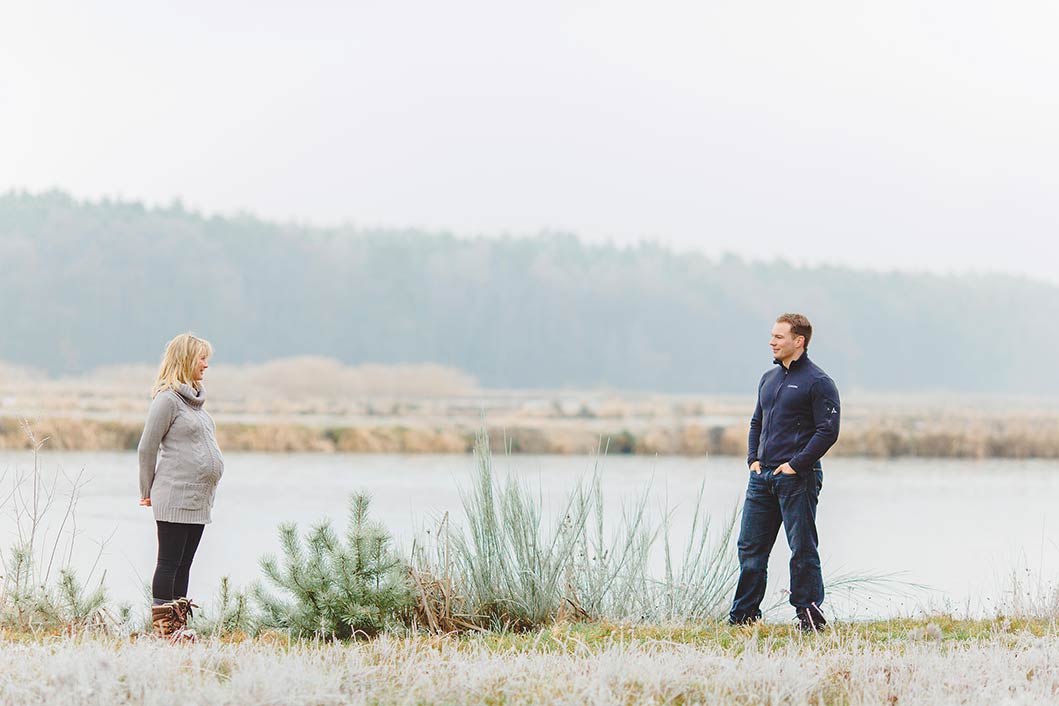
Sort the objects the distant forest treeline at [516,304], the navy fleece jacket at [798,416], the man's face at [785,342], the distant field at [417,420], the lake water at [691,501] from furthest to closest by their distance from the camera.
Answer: the distant forest treeline at [516,304] < the distant field at [417,420] < the lake water at [691,501] < the man's face at [785,342] < the navy fleece jacket at [798,416]

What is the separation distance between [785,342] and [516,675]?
2335 mm

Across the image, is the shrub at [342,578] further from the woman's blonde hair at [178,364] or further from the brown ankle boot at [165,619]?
the woman's blonde hair at [178,364]

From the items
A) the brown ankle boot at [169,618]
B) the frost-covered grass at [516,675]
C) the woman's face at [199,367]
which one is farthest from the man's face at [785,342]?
the brown ankle boot at [169,618]

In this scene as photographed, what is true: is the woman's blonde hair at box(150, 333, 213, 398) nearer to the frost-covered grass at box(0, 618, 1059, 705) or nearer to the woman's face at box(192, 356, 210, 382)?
the woman's face at box(192, 356, 210, 382)

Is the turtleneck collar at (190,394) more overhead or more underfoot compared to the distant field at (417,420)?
more overhead

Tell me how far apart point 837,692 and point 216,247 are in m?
50.8

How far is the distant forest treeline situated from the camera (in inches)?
1941

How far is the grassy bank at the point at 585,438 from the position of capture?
29.6 m

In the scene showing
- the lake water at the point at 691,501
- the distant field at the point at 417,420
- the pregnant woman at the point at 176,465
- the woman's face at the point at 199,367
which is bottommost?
the lake water at the point at 691,501

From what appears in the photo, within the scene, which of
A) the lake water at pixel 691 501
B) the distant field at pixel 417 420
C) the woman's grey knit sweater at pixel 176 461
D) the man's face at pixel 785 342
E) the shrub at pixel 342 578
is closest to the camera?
the woman's grey knit sweater at pixel 176 461

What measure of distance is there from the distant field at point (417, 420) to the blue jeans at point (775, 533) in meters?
15.3

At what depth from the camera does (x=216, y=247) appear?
5219 cm

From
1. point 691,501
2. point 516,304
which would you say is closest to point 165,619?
point 691,501

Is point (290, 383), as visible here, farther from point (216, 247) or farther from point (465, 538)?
point (465, 538)
